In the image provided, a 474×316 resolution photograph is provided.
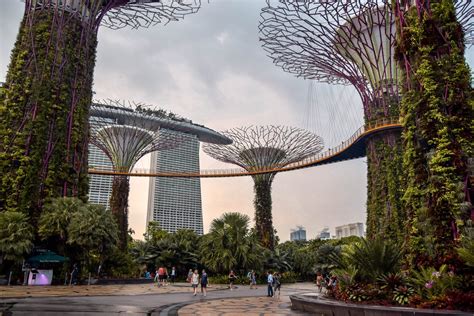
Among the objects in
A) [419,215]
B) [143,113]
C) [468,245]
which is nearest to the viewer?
[468,245]

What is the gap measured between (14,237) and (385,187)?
72.6 ft

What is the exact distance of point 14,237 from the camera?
18.9 m

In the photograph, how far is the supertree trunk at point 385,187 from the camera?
24906mm

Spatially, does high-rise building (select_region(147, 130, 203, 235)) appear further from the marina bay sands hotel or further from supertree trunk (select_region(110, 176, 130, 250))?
supertree trunk (select_region(110, 176, 130, 250))

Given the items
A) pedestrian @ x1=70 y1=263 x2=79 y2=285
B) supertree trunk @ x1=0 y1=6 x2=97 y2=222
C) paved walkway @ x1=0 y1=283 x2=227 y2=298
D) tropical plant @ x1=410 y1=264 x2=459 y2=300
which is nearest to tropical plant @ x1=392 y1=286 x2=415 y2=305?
tropical plant @ x1=410 y1=264 x2=459 y2=300

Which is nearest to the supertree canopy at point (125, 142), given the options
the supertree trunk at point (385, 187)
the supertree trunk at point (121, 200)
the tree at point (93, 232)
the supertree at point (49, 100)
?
the supertree trunk at point (121, 200)

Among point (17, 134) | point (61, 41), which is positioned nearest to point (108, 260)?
point (17, 134)

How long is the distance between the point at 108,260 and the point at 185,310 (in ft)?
54.6

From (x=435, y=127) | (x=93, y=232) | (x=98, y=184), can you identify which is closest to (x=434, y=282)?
(x=435, y=127)

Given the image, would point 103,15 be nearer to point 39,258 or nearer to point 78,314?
point 39,258

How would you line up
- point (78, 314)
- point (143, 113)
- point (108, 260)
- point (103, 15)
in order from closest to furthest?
point (78, 314)
point (108, 260)
point (103, 15)
point (143, 113)

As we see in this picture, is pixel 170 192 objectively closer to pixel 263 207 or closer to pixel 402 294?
pixel 263 207

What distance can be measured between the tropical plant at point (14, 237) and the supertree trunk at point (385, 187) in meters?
19.9

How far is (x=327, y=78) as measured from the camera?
1147 inches
